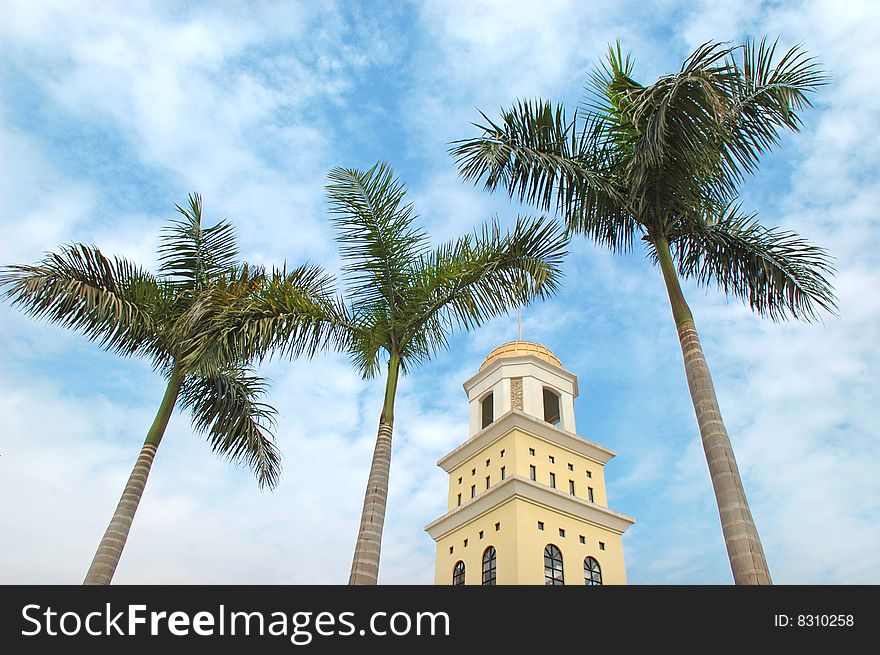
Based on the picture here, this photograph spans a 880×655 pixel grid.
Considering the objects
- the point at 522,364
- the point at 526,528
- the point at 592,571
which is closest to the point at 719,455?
the point at 526,528

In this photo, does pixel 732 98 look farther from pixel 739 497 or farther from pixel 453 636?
pixel 453 636

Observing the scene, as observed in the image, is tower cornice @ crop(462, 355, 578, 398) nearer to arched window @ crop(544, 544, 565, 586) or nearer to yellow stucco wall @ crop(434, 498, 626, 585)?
yellow stucco wall @ crop(434, 498, 626, 585)

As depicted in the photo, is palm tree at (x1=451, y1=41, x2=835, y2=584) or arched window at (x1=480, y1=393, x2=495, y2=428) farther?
arched window at (x1=480, y1=393, x2=495, y2=428)

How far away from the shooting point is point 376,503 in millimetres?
9570

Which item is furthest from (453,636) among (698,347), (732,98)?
(732,98)

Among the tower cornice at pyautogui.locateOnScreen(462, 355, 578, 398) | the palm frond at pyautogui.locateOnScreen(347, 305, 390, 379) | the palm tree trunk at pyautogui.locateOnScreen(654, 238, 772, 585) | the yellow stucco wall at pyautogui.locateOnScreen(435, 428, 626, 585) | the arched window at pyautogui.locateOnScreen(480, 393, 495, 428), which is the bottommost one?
the palm tree trunk at pyautogui.locateOnScreen(654, 238, 772, 585)

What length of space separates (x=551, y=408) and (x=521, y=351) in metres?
4.17

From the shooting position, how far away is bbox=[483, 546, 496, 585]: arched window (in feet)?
102

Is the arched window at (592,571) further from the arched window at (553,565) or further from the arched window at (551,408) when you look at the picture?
the arched window at (551,408)

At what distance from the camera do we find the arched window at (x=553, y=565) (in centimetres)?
3019

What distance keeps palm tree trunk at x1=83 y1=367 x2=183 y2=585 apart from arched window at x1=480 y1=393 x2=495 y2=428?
91.1 ft

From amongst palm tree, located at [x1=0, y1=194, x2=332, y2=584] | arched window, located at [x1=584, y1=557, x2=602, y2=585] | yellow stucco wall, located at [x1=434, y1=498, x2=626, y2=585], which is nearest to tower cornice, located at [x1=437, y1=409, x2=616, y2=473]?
yellow stucco wall, located at [x1=434, y1=498, x2=626, y2=585]

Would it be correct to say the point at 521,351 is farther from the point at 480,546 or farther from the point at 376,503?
the point at 376,503

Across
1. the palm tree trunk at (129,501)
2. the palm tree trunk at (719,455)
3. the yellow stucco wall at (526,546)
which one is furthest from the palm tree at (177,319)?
the yellow stucco wall at (526,546)
